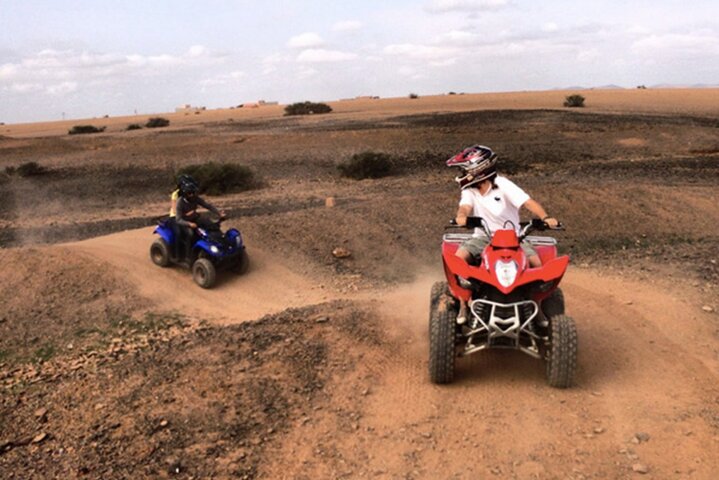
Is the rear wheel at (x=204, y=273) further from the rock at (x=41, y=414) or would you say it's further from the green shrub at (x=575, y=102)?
the green shrub at (x=575, y=102)

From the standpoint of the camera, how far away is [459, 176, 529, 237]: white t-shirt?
20.1 ft

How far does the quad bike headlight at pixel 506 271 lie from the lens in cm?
530

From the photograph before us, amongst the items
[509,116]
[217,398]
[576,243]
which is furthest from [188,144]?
[217,398]

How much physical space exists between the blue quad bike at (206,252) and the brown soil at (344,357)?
0.22 meters

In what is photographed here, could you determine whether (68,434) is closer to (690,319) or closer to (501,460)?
(501,460)

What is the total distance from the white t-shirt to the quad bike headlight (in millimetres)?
820

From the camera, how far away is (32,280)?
926cm

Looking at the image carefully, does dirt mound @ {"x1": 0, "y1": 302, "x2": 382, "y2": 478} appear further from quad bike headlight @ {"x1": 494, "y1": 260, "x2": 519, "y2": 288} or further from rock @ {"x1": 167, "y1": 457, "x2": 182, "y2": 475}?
quad bike headlight @ {"x1": 494, "y1": 260, "x2": 519, "y2": 288}

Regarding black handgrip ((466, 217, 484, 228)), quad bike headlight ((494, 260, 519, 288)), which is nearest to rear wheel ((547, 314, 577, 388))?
quad bike headlight ((494, 260, 519, 288))

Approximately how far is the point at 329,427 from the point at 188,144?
26058mm

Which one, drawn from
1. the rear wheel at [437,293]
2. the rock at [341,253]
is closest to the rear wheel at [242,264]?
the rock at [341,253]

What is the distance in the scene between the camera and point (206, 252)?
9977mm

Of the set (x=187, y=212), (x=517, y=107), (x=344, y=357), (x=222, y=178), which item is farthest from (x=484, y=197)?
(x=517, y=107)

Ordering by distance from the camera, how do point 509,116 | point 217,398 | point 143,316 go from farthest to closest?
point 509,116
point 143,316
point 217,398
